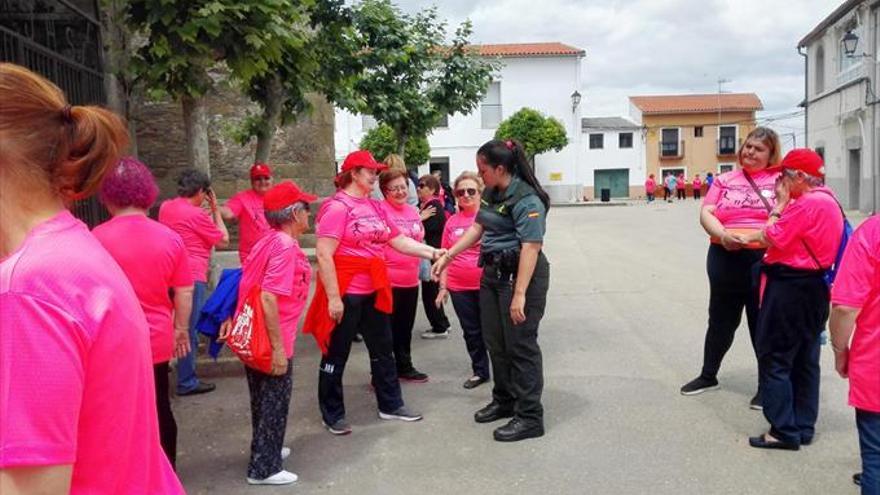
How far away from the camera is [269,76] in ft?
23.2

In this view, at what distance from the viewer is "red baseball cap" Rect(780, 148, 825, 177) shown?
4141mm

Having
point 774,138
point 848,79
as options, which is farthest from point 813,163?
point 848,79

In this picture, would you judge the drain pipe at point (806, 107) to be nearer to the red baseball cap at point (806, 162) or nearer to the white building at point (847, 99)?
the white building at point (847, 99)

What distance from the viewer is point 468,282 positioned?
6.01 metres

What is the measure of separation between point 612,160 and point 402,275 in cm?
4577

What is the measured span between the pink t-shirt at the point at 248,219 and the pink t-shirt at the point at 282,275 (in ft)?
7.96

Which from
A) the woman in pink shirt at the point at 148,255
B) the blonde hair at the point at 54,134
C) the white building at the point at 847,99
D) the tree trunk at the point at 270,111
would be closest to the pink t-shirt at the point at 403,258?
the tree trunk at the point at 270,111

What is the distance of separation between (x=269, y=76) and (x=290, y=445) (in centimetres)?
389

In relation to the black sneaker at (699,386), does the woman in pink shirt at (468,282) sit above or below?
above

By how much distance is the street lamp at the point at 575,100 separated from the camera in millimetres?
42406

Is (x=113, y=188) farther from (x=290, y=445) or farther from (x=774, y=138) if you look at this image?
(x=774, y=138)

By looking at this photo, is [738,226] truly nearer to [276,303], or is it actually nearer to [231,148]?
[276,303]

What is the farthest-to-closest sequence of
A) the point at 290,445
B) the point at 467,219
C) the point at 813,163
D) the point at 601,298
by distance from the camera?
the point at 601,298 < the point at 467,219 < the point at 290,445 < the point at 813,163

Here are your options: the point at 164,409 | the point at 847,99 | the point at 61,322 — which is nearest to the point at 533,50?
the point at 847,99
